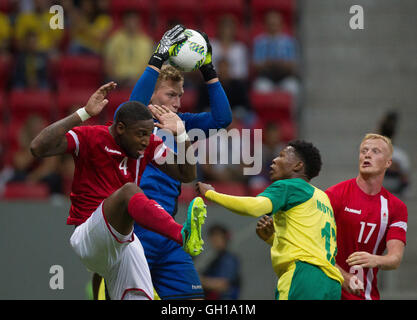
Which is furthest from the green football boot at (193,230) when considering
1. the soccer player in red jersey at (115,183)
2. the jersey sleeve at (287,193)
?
the jersey sleeve at (287,193)

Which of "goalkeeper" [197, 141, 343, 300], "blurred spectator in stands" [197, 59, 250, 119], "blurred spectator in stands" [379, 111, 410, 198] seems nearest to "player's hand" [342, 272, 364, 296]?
"goalkeeper" [197, 141, 343, 300]

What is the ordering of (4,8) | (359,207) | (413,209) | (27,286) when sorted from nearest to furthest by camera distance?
(359,207)
(27,286)
(413,209)
(4,8)

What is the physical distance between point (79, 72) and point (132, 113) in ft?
22.8

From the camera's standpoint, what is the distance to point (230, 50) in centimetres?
1168

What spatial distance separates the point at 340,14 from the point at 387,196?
7323 mm

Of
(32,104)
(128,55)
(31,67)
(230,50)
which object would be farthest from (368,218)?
(31,67)

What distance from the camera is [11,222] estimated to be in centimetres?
957

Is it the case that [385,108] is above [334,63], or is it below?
below

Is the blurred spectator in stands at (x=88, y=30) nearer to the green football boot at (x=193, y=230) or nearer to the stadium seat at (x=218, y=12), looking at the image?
the stadium seat at (x=218, y=12)

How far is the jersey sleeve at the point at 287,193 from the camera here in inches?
205

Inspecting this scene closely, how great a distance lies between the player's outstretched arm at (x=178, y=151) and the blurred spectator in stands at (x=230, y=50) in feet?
18.5

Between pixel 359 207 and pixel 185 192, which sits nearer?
pixel 359 207

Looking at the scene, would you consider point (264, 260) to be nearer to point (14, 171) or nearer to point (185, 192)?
point (185, 192)

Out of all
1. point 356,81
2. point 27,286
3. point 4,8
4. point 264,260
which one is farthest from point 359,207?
point 4,8
